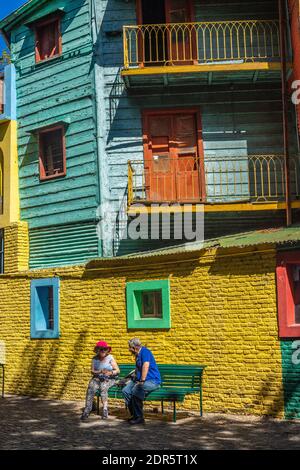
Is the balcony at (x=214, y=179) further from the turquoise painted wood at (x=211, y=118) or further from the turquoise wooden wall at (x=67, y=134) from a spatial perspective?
the turquoise wooden wall at (x=67, y=134)

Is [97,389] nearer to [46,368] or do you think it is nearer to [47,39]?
[46,368]

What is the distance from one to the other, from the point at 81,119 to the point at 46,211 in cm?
253

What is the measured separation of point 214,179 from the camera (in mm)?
15648

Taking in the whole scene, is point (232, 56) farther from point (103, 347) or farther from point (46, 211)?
point (103, 347)

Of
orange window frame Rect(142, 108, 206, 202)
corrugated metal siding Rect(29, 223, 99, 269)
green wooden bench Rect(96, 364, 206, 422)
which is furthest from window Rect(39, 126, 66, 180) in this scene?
green wooden bench Rect(96, 364, 206, 422)

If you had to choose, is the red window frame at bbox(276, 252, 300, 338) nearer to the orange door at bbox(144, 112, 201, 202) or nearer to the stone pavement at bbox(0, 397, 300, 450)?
the stone pavement at bbox(0, 397, 300, 450)

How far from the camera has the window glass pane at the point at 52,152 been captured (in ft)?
54.8

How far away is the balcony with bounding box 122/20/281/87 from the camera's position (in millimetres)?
15180

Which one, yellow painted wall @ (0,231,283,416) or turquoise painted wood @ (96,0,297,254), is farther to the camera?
turquoise painted wood @ (96,0,297,254)

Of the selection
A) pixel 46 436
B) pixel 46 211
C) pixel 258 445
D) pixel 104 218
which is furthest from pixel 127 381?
pixel 46 211

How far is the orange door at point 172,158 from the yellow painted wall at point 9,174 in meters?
3.89

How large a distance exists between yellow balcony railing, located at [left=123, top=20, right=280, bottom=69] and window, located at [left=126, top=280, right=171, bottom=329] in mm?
5778

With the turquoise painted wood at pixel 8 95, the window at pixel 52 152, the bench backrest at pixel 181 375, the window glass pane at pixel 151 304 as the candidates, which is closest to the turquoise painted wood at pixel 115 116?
the window at pixel 52 152
